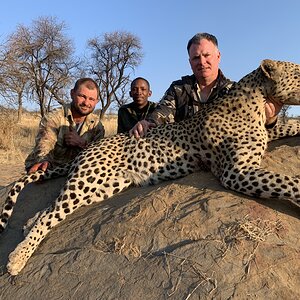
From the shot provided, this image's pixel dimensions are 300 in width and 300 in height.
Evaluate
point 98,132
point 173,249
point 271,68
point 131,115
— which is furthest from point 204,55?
point 131,115

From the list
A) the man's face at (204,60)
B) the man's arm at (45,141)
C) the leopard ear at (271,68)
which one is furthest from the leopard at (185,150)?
the man's arm at (45,141)

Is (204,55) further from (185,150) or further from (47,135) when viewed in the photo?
(47,135)

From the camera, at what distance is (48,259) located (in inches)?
165

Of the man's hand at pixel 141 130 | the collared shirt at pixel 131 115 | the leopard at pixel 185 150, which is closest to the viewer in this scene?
the leopard at pixel 185 150

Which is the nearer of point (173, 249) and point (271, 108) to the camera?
point (173, 249)

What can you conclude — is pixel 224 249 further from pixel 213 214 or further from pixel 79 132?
pixel 79 132

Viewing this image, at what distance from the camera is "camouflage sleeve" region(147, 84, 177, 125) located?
5.91 m

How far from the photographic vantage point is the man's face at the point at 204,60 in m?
5.76

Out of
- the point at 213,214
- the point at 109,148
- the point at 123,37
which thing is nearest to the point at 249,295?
the point at 213,214

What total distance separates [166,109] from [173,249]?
9.33 feet

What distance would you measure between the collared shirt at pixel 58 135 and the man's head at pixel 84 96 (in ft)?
0.67

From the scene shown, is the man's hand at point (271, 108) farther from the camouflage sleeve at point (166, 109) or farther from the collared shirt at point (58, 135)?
the collared shirt at point (58, 135)

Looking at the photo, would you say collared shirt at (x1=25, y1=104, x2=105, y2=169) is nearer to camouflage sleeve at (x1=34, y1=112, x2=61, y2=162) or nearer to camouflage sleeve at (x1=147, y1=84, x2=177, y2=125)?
camouflage sleeve at (x1=34, y1=112, x2=61, y2=162)

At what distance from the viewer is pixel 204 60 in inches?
228
